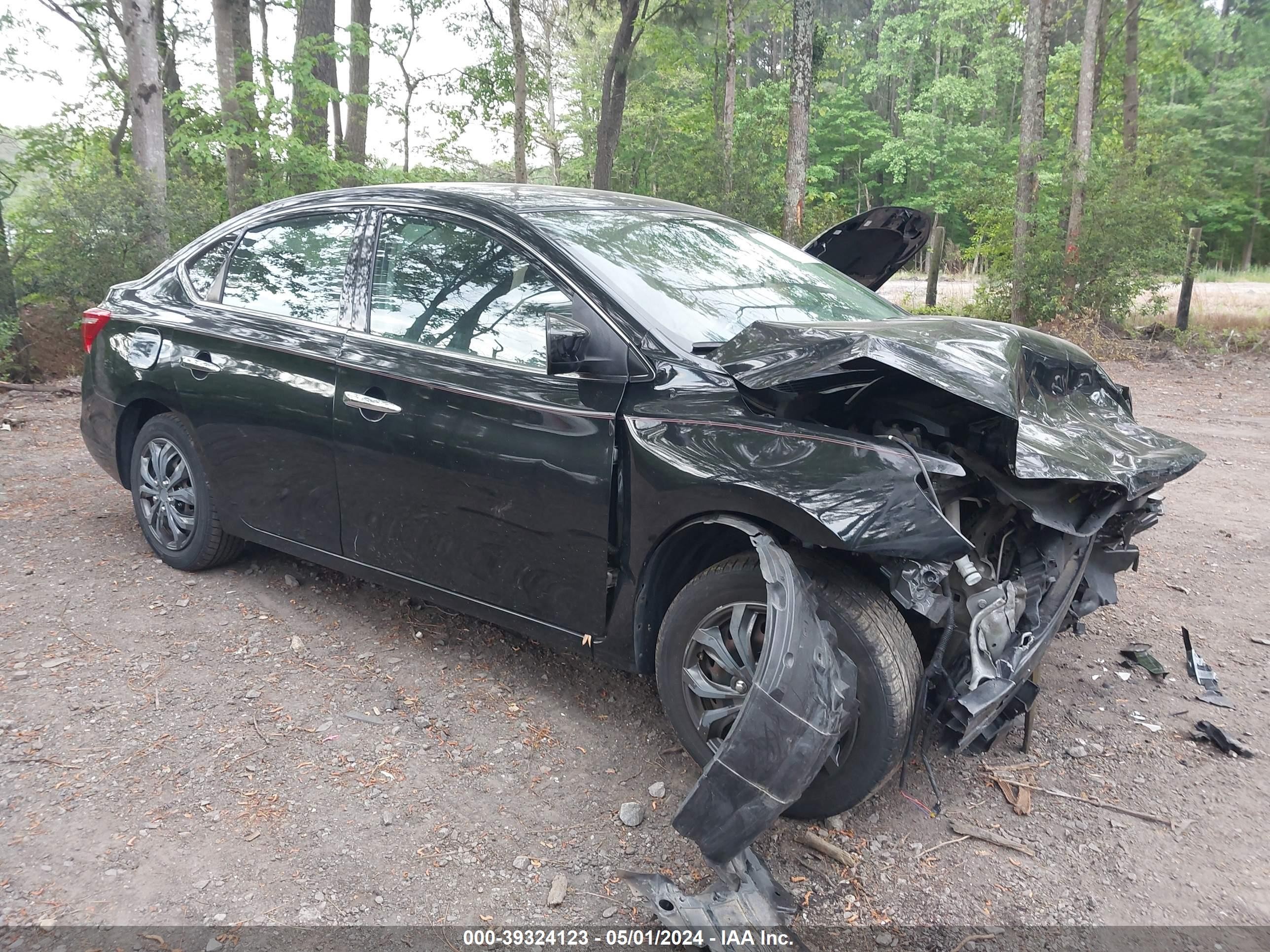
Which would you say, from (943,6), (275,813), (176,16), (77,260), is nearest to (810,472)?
(275,813)

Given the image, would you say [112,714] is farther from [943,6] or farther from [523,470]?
[943,6]

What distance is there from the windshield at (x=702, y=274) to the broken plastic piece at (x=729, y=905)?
5.33 feet

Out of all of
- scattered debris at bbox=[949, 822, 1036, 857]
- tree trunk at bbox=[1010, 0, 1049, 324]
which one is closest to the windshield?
scattered debris at bbox=[949, 822, 1036, 857]

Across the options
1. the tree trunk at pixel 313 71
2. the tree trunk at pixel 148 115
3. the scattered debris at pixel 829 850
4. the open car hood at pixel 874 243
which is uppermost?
the tree trunk at pixel 313 71

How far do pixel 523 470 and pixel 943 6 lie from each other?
49.9m

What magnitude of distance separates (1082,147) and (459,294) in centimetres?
1441

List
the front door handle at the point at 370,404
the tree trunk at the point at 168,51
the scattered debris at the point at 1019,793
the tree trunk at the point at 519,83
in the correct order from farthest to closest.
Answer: the tree trunk at the point at 168,51 → the tree trunk at the point at 519,83 → the front door handle at the point at 370,404 → the scattered debris at the point at 1019,793

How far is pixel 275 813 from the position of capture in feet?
9.20

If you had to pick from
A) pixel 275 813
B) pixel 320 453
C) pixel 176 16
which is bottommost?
pixel 275 813

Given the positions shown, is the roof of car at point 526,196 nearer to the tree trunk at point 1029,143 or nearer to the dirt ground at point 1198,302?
the dirt ground at point 1198,302

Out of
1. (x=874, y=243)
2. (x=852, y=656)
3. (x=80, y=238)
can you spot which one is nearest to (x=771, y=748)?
(x=852, y=656)

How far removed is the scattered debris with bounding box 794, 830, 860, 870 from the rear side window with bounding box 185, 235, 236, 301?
11.7 ft

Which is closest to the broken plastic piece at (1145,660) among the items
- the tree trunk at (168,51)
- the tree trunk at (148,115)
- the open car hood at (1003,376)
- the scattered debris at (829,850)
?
the open car hood at (1003,376)

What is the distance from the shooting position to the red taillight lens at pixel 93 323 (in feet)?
15.3
